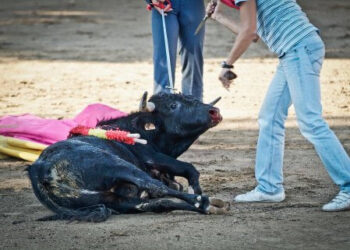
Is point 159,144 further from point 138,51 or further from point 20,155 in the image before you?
point 138,51

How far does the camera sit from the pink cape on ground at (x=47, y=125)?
8844mm

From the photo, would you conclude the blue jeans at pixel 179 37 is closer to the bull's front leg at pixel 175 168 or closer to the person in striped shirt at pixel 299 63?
the bull's front leg at pixel 175 168

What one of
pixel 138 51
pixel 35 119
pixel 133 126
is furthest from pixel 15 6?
pixel 133 126

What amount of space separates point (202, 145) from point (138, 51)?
19.0ft

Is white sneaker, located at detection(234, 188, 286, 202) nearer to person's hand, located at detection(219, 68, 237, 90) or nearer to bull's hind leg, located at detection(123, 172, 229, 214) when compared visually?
bull's hind leg, located at detection(123, 172, 229, 214)

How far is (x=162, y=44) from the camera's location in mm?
8914

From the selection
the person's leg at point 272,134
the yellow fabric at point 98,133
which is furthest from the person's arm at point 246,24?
the yellow fabric at point 98,133

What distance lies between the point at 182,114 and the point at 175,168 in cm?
48

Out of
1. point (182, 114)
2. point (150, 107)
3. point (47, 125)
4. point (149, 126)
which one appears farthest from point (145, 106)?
point (47, 125)

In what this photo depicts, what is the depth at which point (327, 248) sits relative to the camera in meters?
5.59

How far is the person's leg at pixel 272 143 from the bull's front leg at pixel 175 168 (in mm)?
360

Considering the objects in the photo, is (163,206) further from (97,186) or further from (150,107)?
(150,107)

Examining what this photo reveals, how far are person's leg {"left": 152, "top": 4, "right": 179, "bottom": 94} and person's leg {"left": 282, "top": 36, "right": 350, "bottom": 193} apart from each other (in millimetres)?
2587

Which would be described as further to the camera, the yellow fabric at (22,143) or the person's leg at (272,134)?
the yellow fabric at (22,143)
